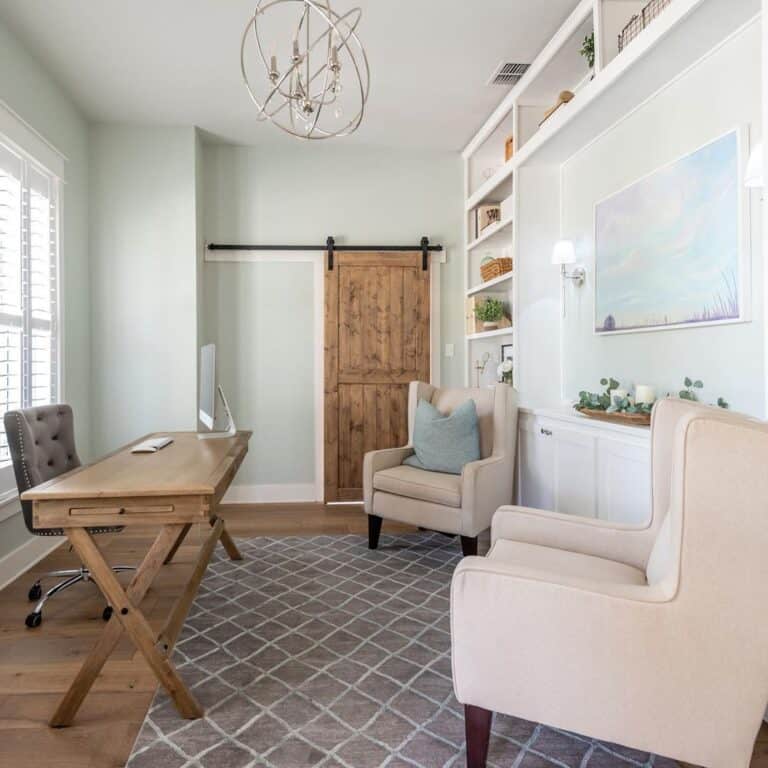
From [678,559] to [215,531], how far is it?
2.22 m

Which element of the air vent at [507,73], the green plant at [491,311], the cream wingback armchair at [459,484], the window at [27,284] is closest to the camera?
the window at [27,284]

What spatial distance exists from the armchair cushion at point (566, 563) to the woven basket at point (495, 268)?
234 centimetres

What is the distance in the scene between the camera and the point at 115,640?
1.74 meters

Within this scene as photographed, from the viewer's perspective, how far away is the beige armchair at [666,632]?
1186mm

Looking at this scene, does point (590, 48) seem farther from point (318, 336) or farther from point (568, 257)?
point (318, 336)

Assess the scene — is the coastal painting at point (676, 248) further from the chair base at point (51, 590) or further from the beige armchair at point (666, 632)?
the chair base at point (51, 590)

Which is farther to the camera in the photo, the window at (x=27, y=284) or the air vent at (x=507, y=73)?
the air vent at (x=507, y=73)

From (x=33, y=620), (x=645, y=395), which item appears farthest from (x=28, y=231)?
(x=645, y=395)

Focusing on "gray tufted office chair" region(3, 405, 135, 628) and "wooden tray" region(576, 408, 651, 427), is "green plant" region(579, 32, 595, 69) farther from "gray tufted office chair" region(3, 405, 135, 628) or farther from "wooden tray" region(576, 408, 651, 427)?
"gray tufted office chair" region(3, 405, 135, 628)

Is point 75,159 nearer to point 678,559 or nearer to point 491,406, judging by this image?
point 491,406

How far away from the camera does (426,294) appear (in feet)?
15.4

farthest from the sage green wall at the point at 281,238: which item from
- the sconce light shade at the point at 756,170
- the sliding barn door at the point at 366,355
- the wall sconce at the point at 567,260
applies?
the sconce light shade at the point at 756,170

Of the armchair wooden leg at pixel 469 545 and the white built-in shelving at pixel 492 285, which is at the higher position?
the white built-in shelving at pixel 492 285

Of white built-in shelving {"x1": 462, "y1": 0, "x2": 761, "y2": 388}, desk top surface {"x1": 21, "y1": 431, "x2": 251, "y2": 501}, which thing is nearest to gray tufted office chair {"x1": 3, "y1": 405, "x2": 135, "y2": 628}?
desk top surface {"x1": 21, "y1": 431, "x2": 251, "y2": 501}
